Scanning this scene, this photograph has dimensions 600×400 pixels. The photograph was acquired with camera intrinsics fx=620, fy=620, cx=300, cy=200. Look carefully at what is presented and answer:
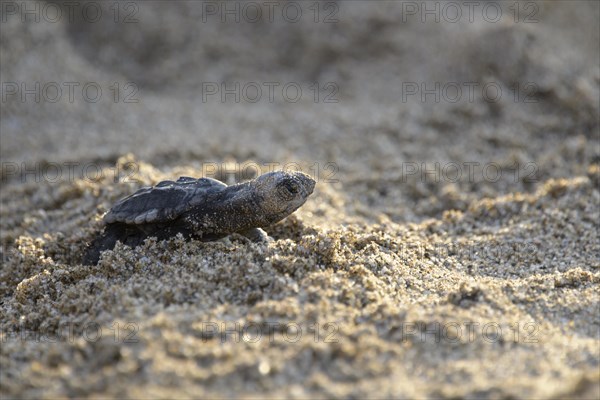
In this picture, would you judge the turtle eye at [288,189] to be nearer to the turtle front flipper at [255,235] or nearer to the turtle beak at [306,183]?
the turtle beak at [306,183]

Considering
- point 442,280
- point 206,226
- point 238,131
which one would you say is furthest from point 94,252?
point 238,131

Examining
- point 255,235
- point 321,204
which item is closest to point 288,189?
point 255,235

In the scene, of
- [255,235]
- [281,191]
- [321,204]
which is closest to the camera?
[281,191]

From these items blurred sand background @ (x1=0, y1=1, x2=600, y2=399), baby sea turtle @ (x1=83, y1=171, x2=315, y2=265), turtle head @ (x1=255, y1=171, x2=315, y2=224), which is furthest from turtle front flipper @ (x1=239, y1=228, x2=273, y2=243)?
blurred sand background @ (x1=0, y1=1, x2=600, y2=399)

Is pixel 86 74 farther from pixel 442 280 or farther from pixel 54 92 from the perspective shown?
pixel 442 280

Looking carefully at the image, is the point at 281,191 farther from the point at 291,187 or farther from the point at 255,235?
the point at 255,235

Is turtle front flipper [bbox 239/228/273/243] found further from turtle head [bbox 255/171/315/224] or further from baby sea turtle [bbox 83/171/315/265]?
turtle head [bbox 255/171/315/224]
